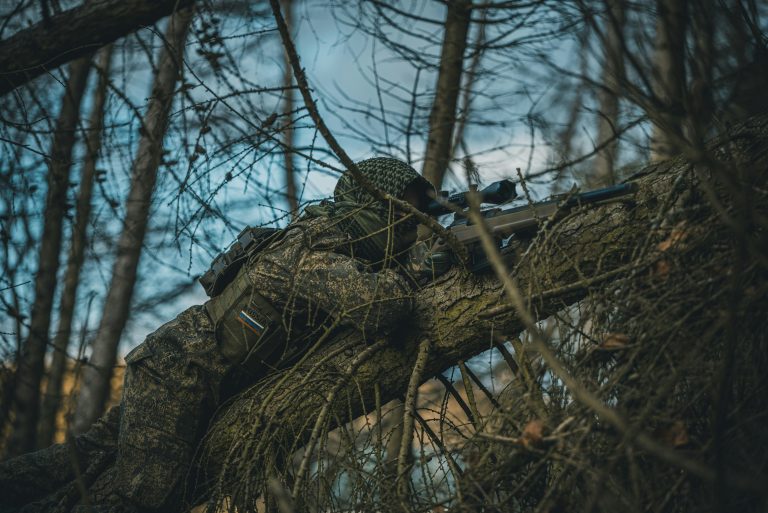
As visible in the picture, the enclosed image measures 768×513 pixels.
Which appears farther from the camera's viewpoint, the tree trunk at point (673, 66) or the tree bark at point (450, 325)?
the tree bark at point (450, 325)

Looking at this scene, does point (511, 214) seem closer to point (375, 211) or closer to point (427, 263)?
point (427, 263)

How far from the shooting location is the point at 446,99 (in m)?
5.40

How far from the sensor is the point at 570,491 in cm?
234

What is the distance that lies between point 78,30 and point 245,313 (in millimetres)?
2241

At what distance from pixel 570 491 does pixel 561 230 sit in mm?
1074

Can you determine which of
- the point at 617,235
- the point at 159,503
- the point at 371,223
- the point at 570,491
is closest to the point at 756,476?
the point at 570,491

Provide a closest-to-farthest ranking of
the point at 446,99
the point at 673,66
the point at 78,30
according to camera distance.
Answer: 1. the point at 673,66
2. the point at 78,30
3. the point at 446,99

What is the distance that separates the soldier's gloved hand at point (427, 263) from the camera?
11.0 ft

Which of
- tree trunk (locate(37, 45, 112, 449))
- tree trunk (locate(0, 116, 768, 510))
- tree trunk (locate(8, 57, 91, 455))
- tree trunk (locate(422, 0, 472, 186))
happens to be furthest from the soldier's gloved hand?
tree trunk (locate(37, 45, 112, 449))

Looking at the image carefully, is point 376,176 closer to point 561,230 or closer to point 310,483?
point 561,230

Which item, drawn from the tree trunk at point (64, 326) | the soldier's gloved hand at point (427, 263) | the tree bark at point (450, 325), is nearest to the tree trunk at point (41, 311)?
the tree trunk at point (64, 326)

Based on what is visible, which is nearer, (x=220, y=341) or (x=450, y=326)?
(x=450, y=326)

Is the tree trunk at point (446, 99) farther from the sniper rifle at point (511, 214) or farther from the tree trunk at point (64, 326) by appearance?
the tree trunk at point (64, 326)

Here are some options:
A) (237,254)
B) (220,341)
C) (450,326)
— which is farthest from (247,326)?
(450,326)
